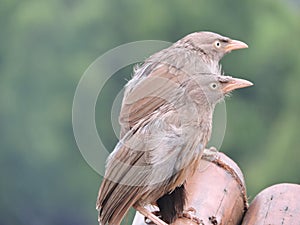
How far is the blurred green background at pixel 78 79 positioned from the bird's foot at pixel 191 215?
233 inches

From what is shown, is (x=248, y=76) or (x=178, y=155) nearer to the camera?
(x=178, y=155)

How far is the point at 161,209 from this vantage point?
240cm

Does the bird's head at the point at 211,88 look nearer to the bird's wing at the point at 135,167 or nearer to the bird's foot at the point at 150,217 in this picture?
the bird's wing at the point at 135,167

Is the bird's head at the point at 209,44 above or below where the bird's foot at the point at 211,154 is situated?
above

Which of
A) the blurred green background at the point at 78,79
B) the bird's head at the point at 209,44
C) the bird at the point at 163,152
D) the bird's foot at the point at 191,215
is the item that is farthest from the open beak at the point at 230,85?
the blurred green background at the point at 78,79

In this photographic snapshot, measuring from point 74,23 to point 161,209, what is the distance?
763cm

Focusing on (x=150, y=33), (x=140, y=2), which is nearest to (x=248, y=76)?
(x=150, y=33)

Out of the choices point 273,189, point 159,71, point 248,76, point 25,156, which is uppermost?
point 159,71

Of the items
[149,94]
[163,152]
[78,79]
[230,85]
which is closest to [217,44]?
[149,94]

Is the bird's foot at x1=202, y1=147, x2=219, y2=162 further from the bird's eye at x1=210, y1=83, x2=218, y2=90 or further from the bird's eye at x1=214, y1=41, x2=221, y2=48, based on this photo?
the bird's eye at x1=214, y1=41, x2=221, y2=48

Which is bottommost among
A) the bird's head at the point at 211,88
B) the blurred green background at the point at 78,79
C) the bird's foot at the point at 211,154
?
the blurred green background at the point at 78,79

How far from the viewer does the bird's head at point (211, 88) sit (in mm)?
2303

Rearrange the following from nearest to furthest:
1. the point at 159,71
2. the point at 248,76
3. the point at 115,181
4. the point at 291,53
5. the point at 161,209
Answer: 1. the point at 115,181
2. the point at 161,209
3. the point at 159,71
4. the point at 248,76
5. the point at 291,53

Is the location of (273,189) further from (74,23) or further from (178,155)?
(74,23)
